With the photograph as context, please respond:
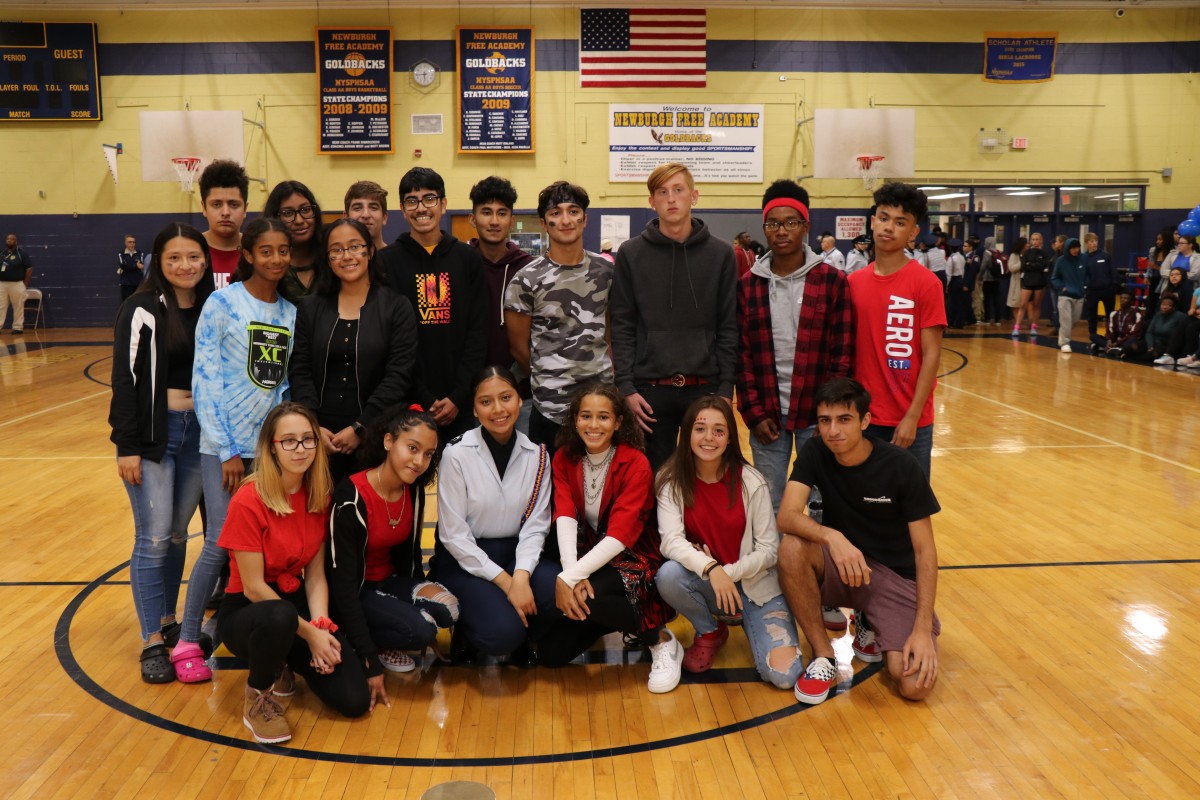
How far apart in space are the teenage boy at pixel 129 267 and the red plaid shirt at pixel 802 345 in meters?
13.9

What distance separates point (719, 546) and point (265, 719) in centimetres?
161

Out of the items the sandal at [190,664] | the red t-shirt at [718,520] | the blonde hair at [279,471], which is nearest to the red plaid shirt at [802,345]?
the red t-shirt at [718,520]

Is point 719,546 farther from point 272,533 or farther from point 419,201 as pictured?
point 419,201

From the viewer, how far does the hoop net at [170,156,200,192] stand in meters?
14.6

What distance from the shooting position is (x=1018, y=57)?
15.9m

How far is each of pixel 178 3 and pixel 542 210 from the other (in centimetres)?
1387

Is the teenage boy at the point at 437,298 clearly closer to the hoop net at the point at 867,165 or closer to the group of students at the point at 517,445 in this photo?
the group of students at the point at 517,445

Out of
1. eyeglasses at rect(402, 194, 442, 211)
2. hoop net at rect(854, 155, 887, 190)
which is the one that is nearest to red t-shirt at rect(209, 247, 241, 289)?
eyeglasses at rect(402, 194, 442, 211)

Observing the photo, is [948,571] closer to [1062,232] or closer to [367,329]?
[367,329]

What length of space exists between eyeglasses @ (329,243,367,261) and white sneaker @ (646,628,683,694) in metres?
1.75

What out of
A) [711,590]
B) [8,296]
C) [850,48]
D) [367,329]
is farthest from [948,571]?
[8,296]

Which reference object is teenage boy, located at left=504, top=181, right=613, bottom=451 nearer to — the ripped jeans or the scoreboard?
→ the ripped jeans

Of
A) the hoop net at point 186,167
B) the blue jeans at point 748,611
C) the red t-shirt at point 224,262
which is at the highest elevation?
the hoop net at point 186,167

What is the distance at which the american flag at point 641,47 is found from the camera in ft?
50.0
